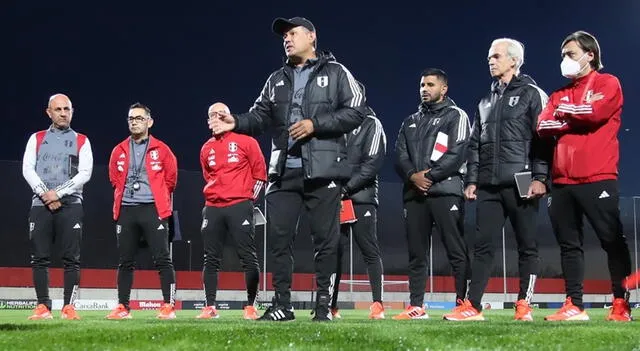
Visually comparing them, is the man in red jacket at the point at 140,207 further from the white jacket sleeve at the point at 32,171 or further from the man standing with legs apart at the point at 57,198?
the white jacket sleeve at the point at 32,171

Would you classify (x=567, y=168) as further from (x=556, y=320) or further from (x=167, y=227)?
(x=167, y=227)

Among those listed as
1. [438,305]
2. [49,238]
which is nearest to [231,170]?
[49,238]

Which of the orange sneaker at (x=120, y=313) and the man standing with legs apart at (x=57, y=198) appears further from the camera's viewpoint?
the man standing with legs apart at (x=57, y=198)

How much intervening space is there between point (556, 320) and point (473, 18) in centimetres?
2929

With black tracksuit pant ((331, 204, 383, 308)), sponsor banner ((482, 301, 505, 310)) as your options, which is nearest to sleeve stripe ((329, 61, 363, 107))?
black tracksuit pant ((331, 204, 383, 308))

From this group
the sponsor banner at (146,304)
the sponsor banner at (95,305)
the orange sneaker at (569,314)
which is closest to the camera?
the orange sneaker at (569,314)

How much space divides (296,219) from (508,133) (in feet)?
5.98

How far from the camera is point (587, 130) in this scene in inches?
209

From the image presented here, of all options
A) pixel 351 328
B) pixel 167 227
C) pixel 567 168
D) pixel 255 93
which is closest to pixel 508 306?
pixel 167 227

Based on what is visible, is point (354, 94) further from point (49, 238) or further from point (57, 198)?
point (49, 238)

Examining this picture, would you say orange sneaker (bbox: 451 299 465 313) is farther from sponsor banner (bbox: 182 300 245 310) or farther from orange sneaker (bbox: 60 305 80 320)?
sponsor banner (bbox: 182 300 245 310)

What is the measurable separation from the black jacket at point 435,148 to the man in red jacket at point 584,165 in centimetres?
119

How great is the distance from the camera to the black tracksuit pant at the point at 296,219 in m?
5.21

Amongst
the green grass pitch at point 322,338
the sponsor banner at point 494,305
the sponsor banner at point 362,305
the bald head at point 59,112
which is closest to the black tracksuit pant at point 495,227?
the green grass pitch at point 322,338
